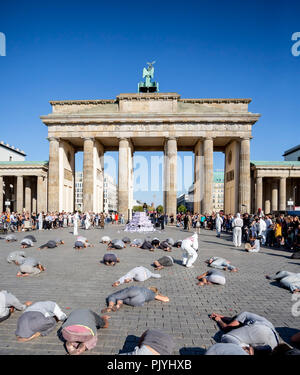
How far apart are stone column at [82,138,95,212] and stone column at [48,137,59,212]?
153 inches

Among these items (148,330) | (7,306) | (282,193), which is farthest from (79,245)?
(282,193)

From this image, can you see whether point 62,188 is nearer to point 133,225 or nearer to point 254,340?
point 133,225

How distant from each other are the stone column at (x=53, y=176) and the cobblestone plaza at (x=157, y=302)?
85.1 ft

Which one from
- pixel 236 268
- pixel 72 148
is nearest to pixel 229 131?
pixel 72 148

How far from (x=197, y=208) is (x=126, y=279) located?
30048 millimetres

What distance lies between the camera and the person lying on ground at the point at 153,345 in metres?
2.97

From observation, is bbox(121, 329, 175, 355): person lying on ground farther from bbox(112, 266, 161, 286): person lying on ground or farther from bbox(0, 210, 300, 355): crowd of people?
bbox(112, 266, 161, 286): person lying on ground

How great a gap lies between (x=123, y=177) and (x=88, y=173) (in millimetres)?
4974

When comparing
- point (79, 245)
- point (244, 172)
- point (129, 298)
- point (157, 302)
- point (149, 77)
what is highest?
point (149, 77)

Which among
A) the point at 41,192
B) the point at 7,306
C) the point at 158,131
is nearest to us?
the point at 7,306

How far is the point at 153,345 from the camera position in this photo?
3.07 meters

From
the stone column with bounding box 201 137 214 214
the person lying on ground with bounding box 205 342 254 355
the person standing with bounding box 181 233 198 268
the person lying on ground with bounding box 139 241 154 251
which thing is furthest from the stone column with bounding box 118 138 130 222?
the person lying on ground with bounding box 205 342 254 355

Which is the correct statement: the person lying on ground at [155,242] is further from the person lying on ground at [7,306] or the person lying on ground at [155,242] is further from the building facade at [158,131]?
the building facade at [158,131]

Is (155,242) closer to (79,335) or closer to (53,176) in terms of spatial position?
(79,335)
